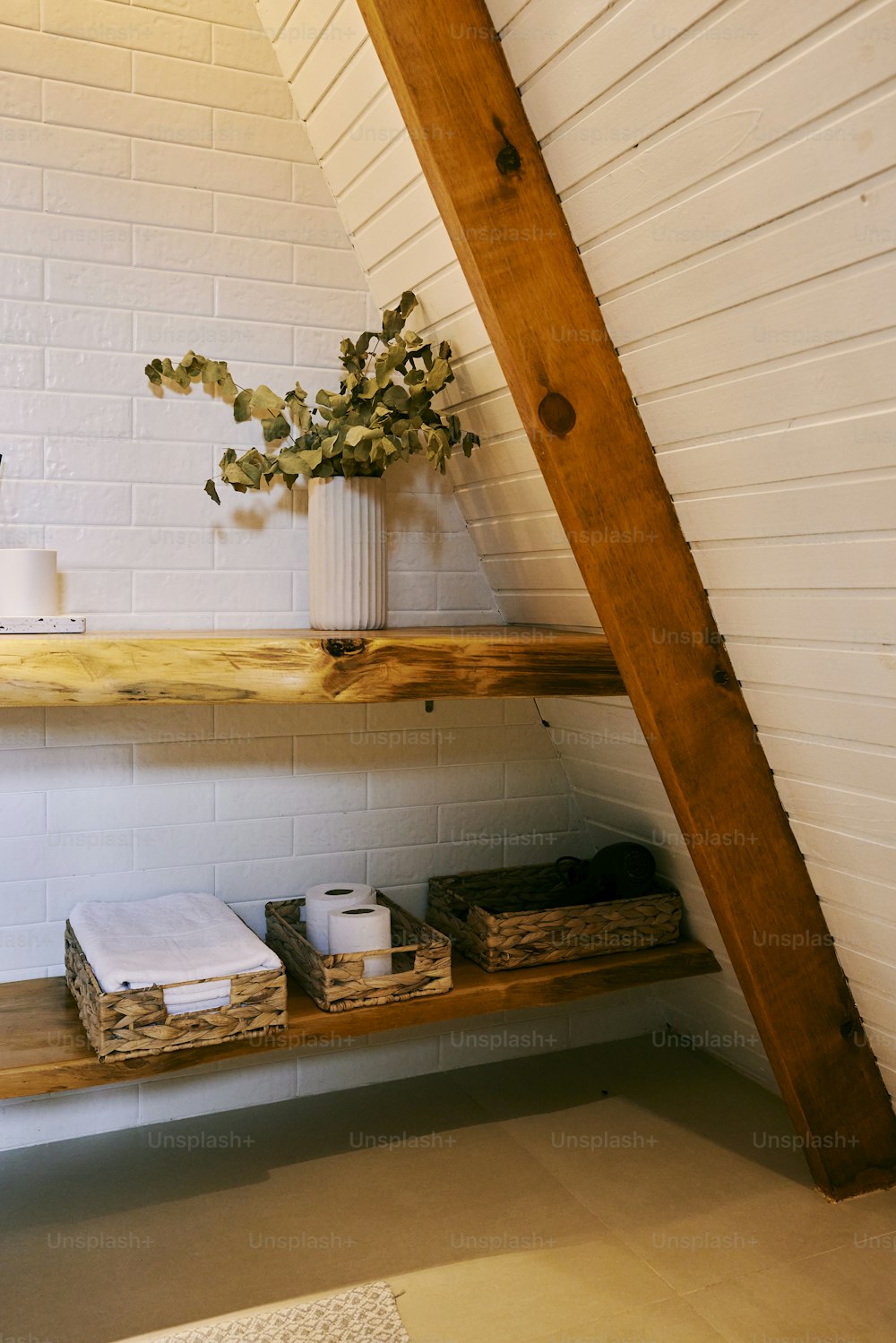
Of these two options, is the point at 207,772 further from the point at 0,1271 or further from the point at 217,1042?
the point at 0,1271

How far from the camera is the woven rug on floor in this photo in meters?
1.58

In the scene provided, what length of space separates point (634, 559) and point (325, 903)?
0.87m

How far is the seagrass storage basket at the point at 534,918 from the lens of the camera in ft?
6.89

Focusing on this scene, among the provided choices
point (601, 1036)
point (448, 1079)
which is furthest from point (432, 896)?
point (601, 1036)

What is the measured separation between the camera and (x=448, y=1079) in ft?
7.95

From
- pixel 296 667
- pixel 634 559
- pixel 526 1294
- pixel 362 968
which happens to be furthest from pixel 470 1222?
pixel 634 559

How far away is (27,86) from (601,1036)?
2.27 meters

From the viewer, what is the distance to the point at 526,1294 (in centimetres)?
170

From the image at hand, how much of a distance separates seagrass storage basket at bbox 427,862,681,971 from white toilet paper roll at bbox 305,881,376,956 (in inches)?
8.9

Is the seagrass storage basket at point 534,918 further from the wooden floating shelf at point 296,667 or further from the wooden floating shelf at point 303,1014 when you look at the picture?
the wooden floating shelf at point 296,667

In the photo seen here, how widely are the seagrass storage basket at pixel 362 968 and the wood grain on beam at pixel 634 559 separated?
0.50 m

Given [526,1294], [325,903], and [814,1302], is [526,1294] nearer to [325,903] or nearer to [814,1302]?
[814,1302]

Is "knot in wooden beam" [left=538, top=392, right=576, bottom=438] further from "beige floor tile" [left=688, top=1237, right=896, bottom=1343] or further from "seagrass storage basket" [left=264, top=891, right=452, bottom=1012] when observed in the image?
"beige floor tile" [left=688, top=1237, right=896, bottom=1343]

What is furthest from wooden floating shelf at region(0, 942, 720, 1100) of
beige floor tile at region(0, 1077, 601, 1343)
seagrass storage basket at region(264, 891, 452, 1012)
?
beige floor tile at region(0, 1077, 601, 1343)
